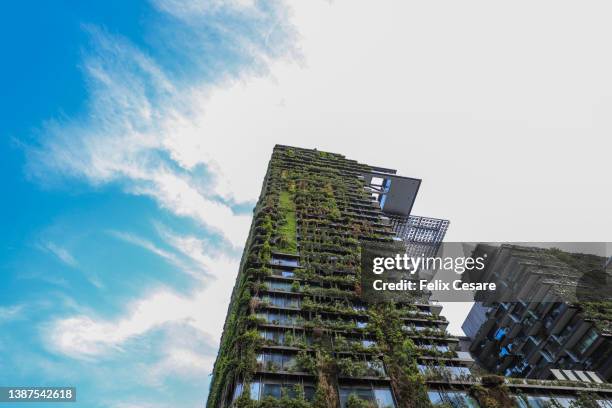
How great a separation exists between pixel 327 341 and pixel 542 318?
26206 mm

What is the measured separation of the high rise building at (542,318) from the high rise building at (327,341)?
8.41 m

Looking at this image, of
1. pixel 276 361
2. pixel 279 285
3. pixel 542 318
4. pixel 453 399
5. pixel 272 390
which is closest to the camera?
pixel 272 390

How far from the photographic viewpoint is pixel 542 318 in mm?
35625

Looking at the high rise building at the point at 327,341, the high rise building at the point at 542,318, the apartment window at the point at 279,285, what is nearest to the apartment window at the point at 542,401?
the high rise building at the point at 327,341

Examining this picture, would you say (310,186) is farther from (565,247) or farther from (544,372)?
(565,247)

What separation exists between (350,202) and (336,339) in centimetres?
2238

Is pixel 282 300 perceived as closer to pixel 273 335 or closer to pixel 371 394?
pixel 273 335

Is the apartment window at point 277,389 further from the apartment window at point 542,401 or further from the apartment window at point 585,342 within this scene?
the apartment window at point 585,342

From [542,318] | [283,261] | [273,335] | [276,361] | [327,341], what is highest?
[283,261]

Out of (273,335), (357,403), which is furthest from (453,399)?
(273,335)

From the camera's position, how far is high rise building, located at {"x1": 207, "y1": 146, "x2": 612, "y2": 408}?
18.4m

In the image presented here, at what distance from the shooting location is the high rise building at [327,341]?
18.4 m

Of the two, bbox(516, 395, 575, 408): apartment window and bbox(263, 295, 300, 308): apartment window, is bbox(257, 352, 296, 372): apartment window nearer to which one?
bbox(263, 295, 300, 308): apartment window

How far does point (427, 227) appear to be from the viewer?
6272 cm
